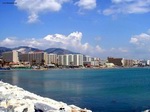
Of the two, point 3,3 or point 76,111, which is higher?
point 3,3

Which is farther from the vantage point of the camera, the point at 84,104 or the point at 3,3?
the point at 3,3

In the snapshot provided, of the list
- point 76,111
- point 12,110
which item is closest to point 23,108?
point 12,110

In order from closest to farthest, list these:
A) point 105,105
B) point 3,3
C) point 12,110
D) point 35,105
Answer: point 12,110
point 35,105
point 105,105
point 3,3

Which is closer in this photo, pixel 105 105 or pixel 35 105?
pixel 35 105

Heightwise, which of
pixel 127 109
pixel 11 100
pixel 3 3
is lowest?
pixel 127 109

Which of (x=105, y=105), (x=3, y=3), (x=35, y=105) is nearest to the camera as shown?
(x=35, y=105)

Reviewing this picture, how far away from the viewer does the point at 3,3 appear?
172ft

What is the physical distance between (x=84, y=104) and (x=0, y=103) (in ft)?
59.0

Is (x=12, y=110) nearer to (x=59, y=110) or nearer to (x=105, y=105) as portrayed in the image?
(x=59, y=110)

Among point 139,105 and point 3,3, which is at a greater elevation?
point 3,3

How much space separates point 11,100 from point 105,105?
17.1 meters

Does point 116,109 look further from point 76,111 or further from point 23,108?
point 23,108

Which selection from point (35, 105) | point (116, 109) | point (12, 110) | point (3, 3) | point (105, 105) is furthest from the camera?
point (3, 3)

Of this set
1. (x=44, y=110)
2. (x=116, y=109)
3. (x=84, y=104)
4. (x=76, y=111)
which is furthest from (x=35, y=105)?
(x=84, y=104)
